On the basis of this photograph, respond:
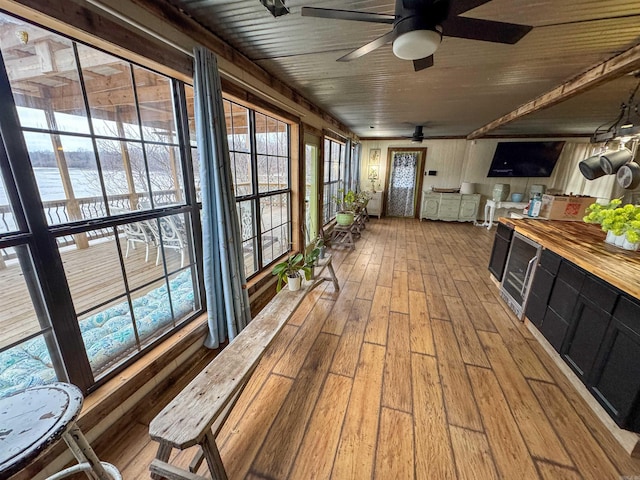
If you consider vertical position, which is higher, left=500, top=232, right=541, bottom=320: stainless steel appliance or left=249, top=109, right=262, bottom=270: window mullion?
A: left=249, top=109, right=262, bottom=270: window mullion

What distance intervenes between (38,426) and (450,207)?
25.5ft

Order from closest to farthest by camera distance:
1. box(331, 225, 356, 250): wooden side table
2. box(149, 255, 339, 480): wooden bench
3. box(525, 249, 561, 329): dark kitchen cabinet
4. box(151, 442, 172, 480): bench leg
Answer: box(149, 255, 339, 480): wooden bench
box(151, 442, 172, 480): bench leg
box(525, 249, 561, 329): dark kitchen cabinet
box(331, 225, 356, 250): wooden side table

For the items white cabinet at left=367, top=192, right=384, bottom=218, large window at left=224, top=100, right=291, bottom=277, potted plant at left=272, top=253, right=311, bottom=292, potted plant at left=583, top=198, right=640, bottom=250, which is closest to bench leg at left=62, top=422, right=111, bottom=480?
potted plant at left=272, top=253, right=311, bottom=292

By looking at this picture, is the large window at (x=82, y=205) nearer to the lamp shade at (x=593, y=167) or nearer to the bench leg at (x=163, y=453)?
the bench leg at (x=163, y=453)

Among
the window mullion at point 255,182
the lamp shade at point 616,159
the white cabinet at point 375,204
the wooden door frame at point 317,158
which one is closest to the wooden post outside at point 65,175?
the window mullion at point 255,182

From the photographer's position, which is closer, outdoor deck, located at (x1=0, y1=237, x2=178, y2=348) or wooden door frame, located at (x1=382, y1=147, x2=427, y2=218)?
outdoor deck, located at (x1=0, y1=237, x2=178, y2=348)

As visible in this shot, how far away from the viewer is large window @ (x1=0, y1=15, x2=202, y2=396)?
3.50 feet

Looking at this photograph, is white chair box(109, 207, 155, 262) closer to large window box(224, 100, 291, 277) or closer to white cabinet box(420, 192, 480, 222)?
large window box(224, 100, 291, 277)

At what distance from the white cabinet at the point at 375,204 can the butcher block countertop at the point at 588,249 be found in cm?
450

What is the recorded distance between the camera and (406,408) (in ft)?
5.16

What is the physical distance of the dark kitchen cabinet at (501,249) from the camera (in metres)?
2.91

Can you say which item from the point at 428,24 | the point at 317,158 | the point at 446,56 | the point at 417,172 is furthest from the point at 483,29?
the point at 417,172

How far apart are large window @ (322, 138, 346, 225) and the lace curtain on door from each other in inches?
74.8

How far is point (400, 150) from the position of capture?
7.29m
